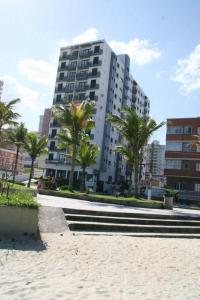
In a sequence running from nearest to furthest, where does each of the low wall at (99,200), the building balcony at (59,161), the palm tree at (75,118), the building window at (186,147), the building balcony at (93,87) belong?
the low wall at (99,200) < the palm tree at (75,118) < the building window at (186,147) < the building balcony at (59,161) < the building balcony at (93,87)

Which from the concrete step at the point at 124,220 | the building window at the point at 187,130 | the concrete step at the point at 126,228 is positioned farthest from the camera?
the building window at the point at 187,130

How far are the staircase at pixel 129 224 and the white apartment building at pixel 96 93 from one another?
56.4 meters

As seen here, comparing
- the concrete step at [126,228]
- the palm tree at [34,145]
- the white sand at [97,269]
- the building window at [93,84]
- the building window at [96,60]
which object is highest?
the building window at [96,60]

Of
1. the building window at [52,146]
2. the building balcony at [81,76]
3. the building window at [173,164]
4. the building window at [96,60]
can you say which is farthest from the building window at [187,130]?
the building window at [52,146]

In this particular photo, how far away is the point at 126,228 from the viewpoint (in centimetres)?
1311

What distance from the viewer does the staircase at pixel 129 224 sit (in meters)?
12.5

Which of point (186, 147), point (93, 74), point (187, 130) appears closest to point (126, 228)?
point (186, 147)

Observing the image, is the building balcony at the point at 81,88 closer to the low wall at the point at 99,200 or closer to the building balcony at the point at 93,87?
the building balcony at the point at 93,87

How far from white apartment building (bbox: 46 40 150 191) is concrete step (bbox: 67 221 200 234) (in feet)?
187

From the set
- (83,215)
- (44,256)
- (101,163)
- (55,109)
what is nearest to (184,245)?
(83,215)

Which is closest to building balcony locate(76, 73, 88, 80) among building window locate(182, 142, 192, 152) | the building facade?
the building facade

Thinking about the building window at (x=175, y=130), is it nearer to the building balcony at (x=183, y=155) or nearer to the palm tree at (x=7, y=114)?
the building balcony at (x=183, y=155)

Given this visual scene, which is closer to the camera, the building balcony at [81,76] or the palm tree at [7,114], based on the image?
the palm tree at [7,114]

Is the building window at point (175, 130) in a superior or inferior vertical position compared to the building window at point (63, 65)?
inferior
